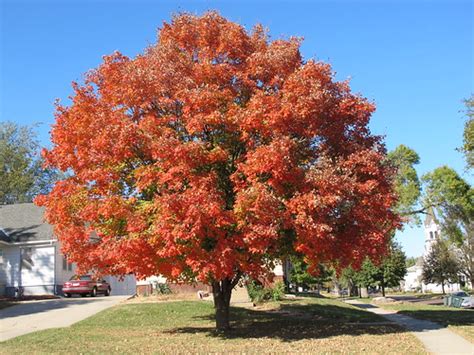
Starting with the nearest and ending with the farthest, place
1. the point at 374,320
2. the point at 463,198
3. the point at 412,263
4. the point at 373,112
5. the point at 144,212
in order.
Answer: the point at 144,212 → the point at 373,112 → the point at 374,320 → the point at 463,198 → the point at 412,263

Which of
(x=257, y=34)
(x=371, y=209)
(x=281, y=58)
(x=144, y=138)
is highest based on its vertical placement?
(x=257, y=34)

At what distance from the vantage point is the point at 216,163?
14.5 m

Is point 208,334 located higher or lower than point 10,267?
lower

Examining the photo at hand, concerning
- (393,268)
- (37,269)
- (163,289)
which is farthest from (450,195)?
(37,269)

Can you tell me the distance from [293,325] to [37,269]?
19.6 metres

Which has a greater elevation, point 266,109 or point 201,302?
point 266,109

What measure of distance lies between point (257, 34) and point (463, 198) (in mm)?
32396

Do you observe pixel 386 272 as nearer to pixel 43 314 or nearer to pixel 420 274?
pixel 43 314

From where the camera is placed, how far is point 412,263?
122 meters

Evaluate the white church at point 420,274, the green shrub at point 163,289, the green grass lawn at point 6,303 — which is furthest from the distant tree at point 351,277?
the green grass lawn at point 6,303

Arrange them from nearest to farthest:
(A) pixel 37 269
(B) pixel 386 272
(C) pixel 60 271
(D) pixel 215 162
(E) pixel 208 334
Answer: (D) pixel 215 162 → (E) pixel 208 334 → (A) pixel 37 269 → (C) pixel 60 271 → (B) pixel 386 272

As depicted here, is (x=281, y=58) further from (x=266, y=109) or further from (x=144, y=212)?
(x=144, y=212)

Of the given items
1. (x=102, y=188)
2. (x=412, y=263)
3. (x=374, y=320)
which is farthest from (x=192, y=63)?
(x=412, y=263)

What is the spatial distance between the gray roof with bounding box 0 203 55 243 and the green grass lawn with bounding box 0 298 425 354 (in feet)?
40.9
